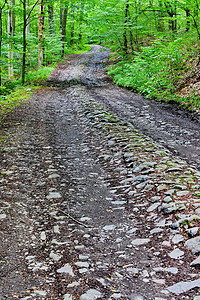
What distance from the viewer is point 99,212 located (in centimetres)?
377

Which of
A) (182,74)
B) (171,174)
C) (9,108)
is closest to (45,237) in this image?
(171,174)

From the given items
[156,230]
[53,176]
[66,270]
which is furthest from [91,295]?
[53,176]

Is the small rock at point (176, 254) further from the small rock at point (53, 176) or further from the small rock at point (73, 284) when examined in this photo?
the small rock at point (53, 176)

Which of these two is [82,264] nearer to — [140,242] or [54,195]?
[140,242]

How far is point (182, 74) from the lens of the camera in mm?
12328

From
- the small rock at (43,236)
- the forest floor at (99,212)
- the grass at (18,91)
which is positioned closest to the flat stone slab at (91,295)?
the forest floor at (99,212)

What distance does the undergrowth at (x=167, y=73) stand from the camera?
1159 centimetres

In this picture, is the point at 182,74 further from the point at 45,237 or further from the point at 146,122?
the point at 45,237

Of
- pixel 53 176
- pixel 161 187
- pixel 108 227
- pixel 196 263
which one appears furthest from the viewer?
pixel 53 176

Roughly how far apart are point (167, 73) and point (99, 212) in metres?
11.1

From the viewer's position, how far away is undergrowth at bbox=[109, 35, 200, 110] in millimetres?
11594

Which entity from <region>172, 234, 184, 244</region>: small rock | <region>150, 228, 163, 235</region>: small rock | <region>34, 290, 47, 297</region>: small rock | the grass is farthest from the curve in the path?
<region>34, 290, 47, 297</region>: small rock

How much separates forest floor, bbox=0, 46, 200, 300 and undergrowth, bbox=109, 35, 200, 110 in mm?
3927

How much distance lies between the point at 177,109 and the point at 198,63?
351 cm
